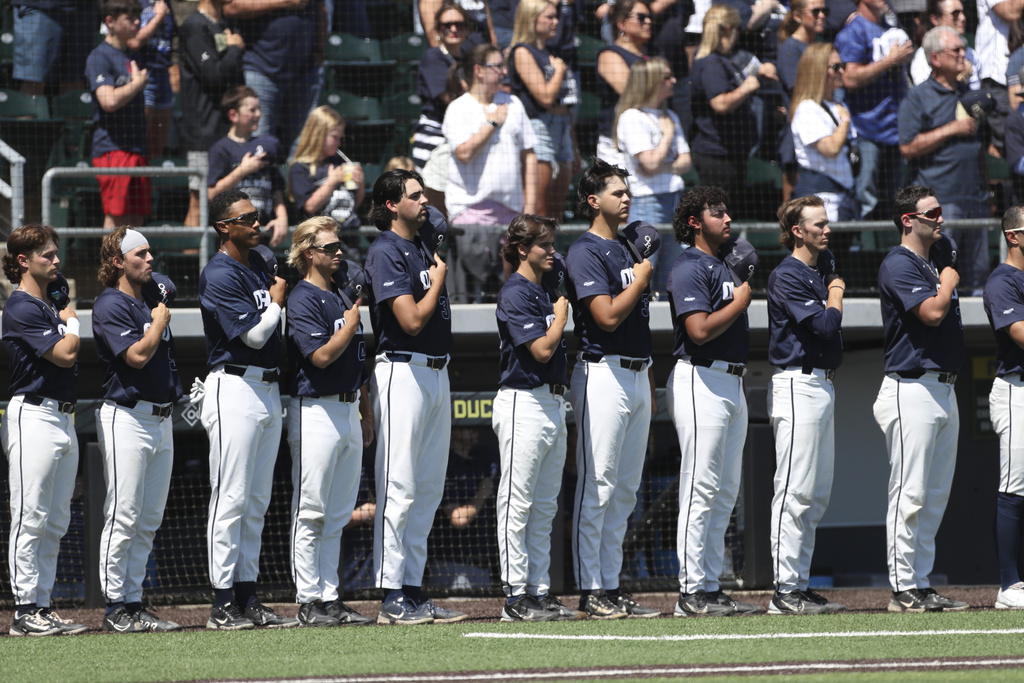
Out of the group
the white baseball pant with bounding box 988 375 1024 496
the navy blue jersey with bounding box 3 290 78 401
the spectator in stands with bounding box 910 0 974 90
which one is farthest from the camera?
the spectator in stands with bounding box 910 0 974 90

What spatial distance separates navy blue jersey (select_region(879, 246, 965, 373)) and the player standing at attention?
2.15 feet

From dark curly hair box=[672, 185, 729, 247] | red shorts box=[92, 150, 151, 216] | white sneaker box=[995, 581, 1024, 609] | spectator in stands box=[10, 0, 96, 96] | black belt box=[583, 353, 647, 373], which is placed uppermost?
spectator in stands box=[10, 0, 96, 96]

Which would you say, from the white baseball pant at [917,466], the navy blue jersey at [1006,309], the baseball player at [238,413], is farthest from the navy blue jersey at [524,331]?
the navy blue jersey at [1006,309]

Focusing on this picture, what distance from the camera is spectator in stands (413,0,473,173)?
786 centimetres

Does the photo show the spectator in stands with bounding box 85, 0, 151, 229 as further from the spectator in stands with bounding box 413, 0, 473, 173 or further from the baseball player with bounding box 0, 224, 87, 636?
the baseball player with bounding box 0, 224, 87, 636

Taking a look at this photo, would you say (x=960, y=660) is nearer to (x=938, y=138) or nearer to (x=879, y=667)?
(x=879, y=667)

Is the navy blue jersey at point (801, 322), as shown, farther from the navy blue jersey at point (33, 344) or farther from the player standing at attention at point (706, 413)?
the navy blue jersey at point (33, 344)

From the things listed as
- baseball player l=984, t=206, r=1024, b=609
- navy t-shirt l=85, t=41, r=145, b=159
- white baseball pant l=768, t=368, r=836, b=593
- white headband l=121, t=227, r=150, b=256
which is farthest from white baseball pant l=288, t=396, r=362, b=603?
navy t-shirt l=85, t=41, r=145, b=159

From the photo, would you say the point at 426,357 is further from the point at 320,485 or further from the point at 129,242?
the point at 129,242

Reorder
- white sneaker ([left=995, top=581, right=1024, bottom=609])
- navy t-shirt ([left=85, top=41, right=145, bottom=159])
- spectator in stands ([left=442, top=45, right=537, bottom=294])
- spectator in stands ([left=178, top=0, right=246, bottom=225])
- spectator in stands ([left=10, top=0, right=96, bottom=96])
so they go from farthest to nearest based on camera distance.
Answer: spectator in stands ([left=10, top=0, right=96, bottom=96])
spectator in stands ([left=178, top=0, right=246, bottom=225])
navy t-shirt ([left=85, top=41, right=145, bottom=159])
spectator in stands ([left=442, top=45, right=537, bottom=294])
white sneaker ([left=995, top=581, right=1024, bottom=609])

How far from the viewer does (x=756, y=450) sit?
6.76m

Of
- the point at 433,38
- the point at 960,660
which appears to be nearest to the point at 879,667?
the point at 960,660

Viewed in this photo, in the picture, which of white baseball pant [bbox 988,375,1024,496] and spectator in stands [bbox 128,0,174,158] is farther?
spectator in stands [bbox 128,0,174,158]

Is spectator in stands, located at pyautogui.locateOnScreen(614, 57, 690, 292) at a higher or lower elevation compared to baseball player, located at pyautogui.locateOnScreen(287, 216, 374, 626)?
higher
